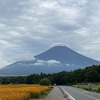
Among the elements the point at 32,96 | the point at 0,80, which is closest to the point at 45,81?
the point at 0,80

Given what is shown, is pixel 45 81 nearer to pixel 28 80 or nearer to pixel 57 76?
pixel 28 80

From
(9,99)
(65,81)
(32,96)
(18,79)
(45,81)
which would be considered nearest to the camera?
(9,99)

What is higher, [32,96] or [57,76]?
[57,76]

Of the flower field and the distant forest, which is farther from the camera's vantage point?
the distant forest

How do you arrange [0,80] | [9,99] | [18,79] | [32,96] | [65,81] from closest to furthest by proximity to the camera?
[9,99] < [32,96] < [0,80] < [18,79] < [65,81]

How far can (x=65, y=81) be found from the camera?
167 meters

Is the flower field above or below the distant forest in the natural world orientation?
below

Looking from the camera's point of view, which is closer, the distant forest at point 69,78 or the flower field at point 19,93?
the flower field at point 19,93

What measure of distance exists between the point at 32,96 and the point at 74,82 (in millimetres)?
122265

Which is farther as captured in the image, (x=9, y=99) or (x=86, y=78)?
(x=86, y=78)

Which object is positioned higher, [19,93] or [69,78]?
[69,78]

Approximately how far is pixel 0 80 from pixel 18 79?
1725cm

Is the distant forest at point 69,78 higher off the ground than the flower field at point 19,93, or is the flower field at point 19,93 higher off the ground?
the distant forest at point 69,78

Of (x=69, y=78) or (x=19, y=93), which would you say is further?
(x=69, y=78)
